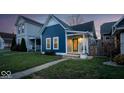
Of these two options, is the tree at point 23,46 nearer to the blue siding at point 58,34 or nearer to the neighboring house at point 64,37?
the neighboring house at point 64,37

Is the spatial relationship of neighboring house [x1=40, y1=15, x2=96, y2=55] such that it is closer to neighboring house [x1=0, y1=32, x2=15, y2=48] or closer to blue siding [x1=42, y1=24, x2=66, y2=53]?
blue siding [x1=42, y1=24, x2=66, y2=53]

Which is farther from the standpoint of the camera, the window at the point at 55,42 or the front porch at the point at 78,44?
the window at the point at 55,42

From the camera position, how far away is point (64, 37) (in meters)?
11.1

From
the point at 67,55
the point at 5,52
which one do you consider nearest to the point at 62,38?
the point at 67,55

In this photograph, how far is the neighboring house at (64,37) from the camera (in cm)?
1100

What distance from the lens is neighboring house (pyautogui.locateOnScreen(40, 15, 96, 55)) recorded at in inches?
433

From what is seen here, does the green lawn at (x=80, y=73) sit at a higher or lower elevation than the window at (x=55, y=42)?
lower

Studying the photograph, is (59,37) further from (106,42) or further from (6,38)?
(6,38)

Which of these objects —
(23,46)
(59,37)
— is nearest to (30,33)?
(59,37)

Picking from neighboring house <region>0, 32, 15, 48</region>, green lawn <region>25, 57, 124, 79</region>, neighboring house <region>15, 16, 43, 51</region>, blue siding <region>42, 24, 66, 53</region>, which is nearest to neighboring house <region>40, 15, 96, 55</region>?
blue siding <region>42, 24, 66, 53</region>

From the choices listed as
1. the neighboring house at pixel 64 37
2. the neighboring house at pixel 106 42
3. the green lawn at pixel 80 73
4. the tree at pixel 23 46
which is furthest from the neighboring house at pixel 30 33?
the neighboring house at pixel 106 42
